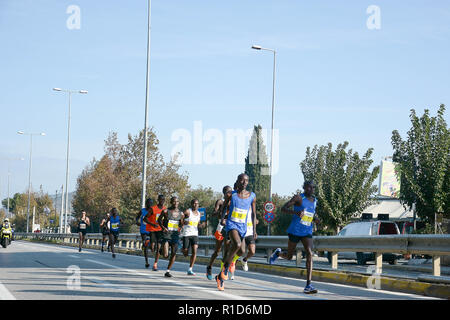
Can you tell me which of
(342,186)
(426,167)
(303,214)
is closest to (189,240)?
(303,214)

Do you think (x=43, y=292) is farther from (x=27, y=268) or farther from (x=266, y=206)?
(x=266, y=206)

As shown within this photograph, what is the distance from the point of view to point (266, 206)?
3631cm

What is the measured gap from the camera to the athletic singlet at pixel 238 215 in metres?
11.8

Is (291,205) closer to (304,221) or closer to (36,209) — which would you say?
(304,221)

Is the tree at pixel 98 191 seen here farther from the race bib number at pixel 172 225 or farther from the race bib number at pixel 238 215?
the race bib number at pixel 238 215

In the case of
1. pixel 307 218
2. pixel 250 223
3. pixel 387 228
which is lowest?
pixel 387 228

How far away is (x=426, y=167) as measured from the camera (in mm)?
40531

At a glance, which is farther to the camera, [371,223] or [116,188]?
[116,188]

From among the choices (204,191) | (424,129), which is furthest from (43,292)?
(204,191)

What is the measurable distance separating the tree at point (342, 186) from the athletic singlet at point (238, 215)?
39.4 m

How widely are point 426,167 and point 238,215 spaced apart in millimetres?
30783

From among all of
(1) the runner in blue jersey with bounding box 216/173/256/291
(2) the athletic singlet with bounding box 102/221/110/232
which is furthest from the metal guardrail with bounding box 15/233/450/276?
(2) the athletic singlet with bounding box 102/221/110/232

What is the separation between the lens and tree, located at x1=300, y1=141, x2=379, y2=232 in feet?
172

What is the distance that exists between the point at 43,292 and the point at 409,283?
6299 mm
